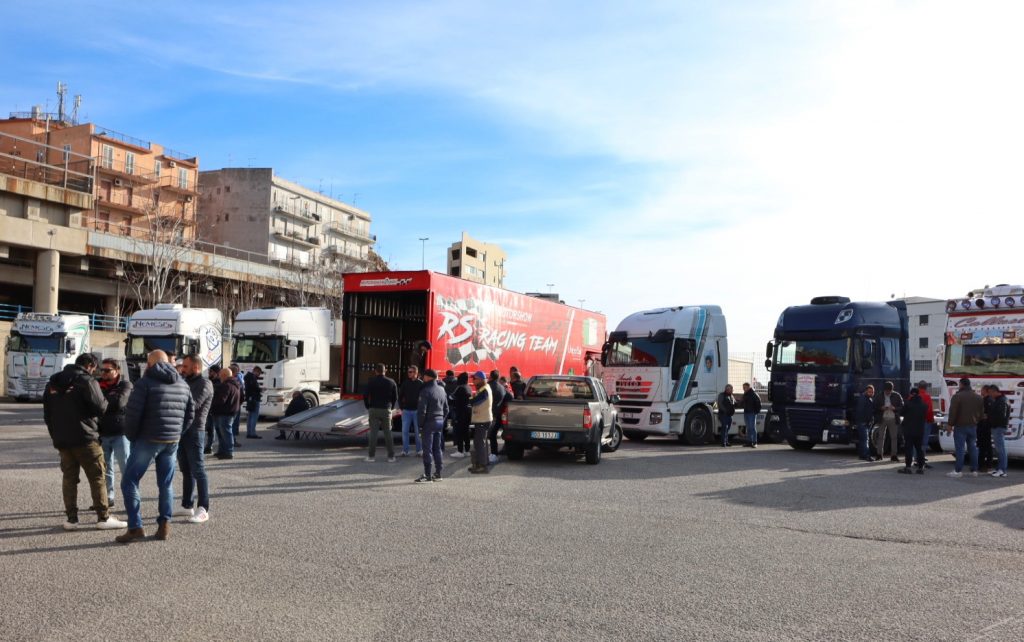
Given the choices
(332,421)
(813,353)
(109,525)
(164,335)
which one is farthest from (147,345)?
(813,353)

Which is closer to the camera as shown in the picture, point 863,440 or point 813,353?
point 863,440

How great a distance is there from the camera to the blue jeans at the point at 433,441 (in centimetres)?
1180

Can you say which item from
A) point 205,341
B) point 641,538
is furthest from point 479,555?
point 205,341

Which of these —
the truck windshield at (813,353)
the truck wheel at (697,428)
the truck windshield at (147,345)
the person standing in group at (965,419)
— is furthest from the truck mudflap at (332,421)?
the person standing in group at (965,419)

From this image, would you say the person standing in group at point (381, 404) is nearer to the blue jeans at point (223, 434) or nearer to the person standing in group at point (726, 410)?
A: the blue jeans at point (223, 434)

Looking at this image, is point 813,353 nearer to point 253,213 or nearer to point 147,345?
point 147,345

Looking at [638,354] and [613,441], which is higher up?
[638,354]

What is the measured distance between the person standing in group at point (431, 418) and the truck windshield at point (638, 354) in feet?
29.2

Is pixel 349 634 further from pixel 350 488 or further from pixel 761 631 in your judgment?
pixel 350 488

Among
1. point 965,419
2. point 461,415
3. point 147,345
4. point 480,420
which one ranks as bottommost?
point 461,415

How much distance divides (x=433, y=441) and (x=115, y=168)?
209 feet

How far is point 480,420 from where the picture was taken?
1302 centimetres

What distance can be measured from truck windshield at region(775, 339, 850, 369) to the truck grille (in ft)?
3.45

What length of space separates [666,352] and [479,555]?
13519 mm
